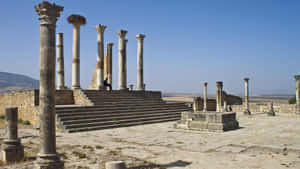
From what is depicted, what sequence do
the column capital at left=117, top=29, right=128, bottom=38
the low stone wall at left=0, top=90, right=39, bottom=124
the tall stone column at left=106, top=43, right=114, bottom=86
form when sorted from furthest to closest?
the tall stone column at left=106, top=43, right=114, bottom=86
the column capital at left=117, top=29, right=128, bottom=38
the low stone wall at left=0, top=90, right=39, bottom=124

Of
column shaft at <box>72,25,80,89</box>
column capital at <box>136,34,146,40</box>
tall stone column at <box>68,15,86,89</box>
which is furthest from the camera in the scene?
column capital at <box>136,34,146,40</box>

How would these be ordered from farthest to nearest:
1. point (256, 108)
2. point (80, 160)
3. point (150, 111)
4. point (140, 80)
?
point (256, 108) < point (140, 80) < point (150, 111) < point (80, 160)

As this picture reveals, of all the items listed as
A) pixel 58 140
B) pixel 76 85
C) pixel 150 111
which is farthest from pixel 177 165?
pixel 76 85

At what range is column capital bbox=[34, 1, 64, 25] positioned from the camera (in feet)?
22.5

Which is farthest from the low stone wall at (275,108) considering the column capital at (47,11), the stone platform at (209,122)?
the column capital at (47,11)

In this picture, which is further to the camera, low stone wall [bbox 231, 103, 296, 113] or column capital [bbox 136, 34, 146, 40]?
low stone wall [bbox 231, 103, 296, 113]

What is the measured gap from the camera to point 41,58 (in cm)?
684

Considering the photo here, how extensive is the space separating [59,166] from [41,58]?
2501mm

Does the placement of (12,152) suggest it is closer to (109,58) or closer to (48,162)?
(48,162)

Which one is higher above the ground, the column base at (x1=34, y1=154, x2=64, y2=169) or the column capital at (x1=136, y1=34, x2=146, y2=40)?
the column capital at (x1=136, y1=34, x2=146, y2=40)

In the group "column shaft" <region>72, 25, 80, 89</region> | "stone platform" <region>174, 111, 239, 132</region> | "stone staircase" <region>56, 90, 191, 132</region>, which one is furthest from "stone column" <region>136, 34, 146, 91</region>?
"stone platform" <region>174, 111, 239, 132</region>

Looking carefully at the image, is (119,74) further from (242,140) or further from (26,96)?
(242,140)

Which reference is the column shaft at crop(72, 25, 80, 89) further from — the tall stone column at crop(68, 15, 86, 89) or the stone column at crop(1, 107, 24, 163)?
the stone column at crop(1, 107, 24, 163)

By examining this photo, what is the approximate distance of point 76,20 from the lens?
20.9 meters
